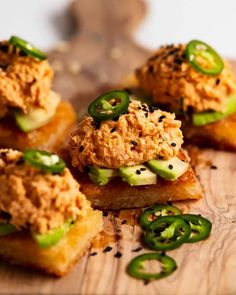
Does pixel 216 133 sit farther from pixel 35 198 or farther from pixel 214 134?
pixel 35 198

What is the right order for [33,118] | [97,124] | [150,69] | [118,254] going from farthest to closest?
Result: 1. [150,69]
2. [33,118]
3. [97,124]
4. [118,254]

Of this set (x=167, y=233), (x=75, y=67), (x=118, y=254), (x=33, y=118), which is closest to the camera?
(x=118, y=254)

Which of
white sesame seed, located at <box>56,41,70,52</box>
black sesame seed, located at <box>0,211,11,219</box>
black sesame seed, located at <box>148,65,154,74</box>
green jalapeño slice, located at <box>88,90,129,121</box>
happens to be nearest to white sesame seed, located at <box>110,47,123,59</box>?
white sesame seed, located at <box>56,41,70,52</box>

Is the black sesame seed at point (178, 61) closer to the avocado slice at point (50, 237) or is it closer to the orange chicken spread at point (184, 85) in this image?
the orange chicken spread at point (184, 85)

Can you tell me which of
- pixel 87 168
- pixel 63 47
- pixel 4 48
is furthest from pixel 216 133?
pixel 63 47

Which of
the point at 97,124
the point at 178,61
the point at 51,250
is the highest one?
the point at 178,61

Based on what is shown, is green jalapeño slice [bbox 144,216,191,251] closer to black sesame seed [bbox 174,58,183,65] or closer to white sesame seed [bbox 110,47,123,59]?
black sesame seed [bbox 174,58,183,65]
